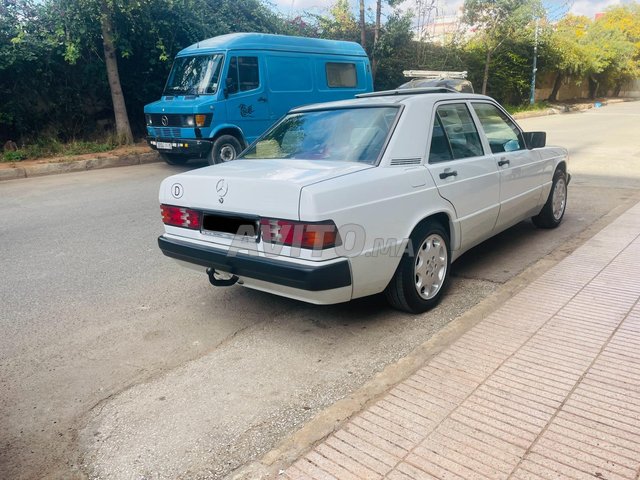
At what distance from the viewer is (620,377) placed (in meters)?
2.76

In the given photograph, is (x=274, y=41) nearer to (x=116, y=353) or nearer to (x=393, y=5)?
(x=116, y=353)

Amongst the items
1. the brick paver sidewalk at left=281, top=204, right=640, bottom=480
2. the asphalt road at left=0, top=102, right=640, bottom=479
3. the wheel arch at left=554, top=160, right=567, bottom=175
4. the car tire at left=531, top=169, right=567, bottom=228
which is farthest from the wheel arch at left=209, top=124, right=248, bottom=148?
the brick paver sidewalk at left=281, top=204, right=640, bottom=480

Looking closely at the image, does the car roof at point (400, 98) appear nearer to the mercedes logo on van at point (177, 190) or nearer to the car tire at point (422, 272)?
the car tire at point (422, 272)

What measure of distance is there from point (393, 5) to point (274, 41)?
13.4 metres

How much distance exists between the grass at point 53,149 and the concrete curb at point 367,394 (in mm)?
11764

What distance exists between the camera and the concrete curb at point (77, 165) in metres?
11.1

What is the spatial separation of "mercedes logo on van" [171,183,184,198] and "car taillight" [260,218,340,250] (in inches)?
35.6

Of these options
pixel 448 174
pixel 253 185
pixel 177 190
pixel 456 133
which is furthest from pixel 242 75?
pixel 253 185

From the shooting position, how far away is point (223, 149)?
10602 millimetres

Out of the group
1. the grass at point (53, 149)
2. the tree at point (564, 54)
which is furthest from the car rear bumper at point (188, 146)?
the tree at point (564, 54)

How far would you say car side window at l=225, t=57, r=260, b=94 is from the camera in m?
10.5

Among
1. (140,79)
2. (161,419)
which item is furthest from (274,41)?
(161,419)

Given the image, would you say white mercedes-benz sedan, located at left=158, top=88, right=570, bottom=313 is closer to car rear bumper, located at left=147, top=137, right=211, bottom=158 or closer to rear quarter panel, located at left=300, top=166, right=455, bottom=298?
rear quarter panel, located at left=300, top=166, right=455, bottom=298

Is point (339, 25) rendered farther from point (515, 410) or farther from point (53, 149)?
point (515, 410)
